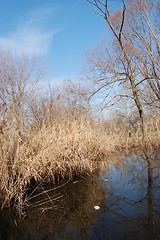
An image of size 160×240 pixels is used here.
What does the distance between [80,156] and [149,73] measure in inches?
174

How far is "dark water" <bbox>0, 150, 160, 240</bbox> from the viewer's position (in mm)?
1256

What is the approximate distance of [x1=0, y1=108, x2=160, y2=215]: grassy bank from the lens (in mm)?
1785

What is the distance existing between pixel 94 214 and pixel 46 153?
121 cm

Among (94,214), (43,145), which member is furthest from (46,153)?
(94,214)

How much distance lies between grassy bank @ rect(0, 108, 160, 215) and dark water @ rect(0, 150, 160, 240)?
264 mm

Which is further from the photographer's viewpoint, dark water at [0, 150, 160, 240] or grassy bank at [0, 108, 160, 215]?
grassy bank at [0, 108, 160, 215]

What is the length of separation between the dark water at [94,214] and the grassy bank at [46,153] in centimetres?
26

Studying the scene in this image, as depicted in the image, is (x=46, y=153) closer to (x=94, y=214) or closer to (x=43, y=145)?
(x=43, y=145)

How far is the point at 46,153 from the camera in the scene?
2418mm

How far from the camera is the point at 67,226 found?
4.58 feet

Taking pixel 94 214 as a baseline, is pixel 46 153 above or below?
above

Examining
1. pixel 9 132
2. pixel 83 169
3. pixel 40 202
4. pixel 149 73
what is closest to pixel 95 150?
pixel 83 169

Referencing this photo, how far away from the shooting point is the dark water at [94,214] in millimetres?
1256

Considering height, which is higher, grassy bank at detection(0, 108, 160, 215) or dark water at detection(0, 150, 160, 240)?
grassy bank at detection(0, 108, 160, 215)
